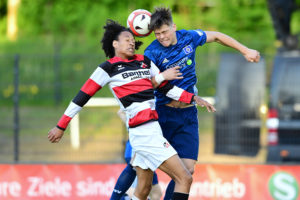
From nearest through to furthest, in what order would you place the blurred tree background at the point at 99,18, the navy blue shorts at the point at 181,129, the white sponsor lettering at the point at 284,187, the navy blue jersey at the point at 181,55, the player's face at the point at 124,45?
the player's face at the point at 124,45, the navy blue jersey at the point at 181,55, the navy blue shorts at the point at 181,129, the white sponsor lettering at the point at 284,187, the blurred tree background at the point at 99,18

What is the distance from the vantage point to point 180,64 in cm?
557

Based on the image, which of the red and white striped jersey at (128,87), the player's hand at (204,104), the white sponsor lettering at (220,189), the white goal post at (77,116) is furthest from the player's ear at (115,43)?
the white goal post at (77,116)

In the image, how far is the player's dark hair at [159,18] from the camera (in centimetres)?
537

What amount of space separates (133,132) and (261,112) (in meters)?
6.10

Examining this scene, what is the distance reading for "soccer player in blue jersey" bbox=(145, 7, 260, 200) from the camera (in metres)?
5.49

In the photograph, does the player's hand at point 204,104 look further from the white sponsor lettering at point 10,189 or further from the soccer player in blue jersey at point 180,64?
the white sponsor lettering at point 10,189

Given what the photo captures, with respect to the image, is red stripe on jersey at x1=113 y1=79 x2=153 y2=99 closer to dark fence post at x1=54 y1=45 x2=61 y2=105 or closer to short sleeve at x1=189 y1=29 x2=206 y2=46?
short sleeve at x1=189 y1=29 x2=206 y2=46

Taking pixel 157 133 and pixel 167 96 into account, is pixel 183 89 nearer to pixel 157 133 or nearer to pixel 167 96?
pixel 167 96

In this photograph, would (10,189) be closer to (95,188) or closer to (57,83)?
(95,188)

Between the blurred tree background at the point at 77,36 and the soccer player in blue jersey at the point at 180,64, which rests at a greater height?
the blurred tree background at the point at 77,36

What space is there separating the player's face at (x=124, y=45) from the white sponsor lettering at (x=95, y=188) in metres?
3.49

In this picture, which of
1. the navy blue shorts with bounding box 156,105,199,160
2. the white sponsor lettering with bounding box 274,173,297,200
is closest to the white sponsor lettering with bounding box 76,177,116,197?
the white sponsor lettering with bounding box 274,173,297,200

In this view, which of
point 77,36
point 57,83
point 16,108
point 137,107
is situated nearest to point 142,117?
point 137,107

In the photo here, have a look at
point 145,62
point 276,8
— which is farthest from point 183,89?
point 276,8
